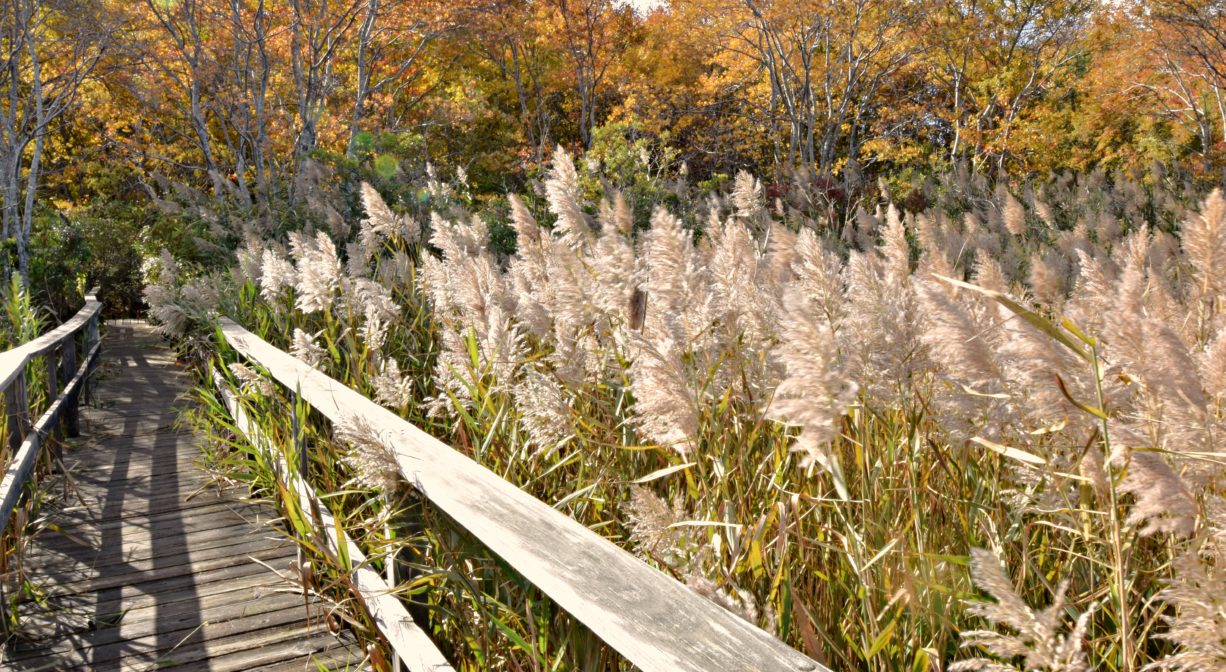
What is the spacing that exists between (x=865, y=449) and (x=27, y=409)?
5.87 metres

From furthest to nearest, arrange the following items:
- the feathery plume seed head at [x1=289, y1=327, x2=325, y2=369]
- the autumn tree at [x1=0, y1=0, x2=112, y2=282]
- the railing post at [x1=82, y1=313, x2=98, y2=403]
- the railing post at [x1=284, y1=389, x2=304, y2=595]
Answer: the autumn tree at [x1=0, y1=0, x2=112, y2=282] → the railing post at [x1=82, y1=313, x2=98, y2=403] → the feathery plume seed head at [x1=289, y1=327, x2=325, y2=369] → the railing post at [x1=284, y1=389, x2=304, y2=595]

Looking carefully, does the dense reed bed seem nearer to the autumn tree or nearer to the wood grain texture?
the wood grain texture

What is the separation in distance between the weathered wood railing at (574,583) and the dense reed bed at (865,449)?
110 millimetres

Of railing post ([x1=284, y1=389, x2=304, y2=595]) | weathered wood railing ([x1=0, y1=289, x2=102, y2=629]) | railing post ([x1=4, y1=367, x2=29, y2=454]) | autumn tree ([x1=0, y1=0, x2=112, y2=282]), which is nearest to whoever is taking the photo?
railing post ([x1=284, y1=389, x2=304, y2=595])

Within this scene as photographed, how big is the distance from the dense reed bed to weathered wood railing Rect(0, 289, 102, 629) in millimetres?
1934

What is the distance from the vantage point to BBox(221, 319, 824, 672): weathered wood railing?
1.59 m

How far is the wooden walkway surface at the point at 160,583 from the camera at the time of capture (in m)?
4.00

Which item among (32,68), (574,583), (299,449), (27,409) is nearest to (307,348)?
(299,449)

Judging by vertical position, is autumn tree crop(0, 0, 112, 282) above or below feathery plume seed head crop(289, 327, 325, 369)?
above

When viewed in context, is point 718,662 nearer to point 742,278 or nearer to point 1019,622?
point 1019,622

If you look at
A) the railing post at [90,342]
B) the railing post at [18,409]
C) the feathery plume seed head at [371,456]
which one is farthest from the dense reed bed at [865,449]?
the railing post at [90,342]

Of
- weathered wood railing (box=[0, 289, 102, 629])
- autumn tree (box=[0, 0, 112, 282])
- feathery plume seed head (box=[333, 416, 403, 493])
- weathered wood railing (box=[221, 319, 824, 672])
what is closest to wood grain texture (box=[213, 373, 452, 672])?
weathered wood railing (box=[221, 319, 824, 672])

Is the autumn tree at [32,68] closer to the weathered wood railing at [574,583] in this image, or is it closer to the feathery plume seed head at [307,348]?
the feathery plume seed head at [307,348]

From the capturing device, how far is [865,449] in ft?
7.13
